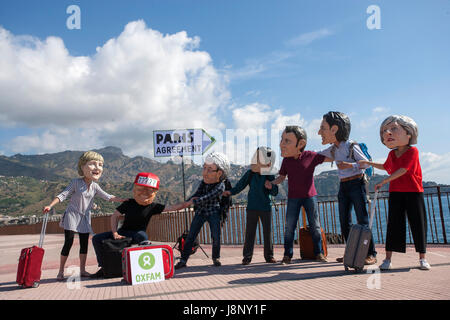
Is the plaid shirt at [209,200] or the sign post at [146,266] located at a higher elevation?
the plaid shirt at [209,200]

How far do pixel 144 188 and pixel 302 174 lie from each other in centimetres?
235

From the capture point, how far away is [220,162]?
219 inches

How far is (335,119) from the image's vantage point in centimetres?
494

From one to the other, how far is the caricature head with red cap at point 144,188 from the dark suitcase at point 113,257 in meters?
0.60

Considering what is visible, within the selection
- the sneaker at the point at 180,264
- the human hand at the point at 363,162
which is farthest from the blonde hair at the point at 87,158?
the human hand at the point at 363,162

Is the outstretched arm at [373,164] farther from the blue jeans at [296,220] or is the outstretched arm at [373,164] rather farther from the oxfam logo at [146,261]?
the oxfam logo at [146,261]

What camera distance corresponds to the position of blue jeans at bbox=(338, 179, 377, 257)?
462 centimetres

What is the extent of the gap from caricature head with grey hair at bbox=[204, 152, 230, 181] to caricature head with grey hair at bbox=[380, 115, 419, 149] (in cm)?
241

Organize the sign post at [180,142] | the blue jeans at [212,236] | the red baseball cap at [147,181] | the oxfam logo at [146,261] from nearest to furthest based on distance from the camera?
1. the oxfam logo at [146,261]
2. the red baseball cap at [147,181]
3. the blue jeans at [212,236]
4. the sign post at [180,142]

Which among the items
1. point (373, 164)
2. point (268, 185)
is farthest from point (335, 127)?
point (268, 185)

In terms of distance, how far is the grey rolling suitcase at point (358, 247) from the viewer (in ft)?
13.2

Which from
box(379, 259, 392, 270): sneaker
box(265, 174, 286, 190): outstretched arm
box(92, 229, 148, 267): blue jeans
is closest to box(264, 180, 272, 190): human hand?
box(265, 174, 286, 190): outstretched arm
